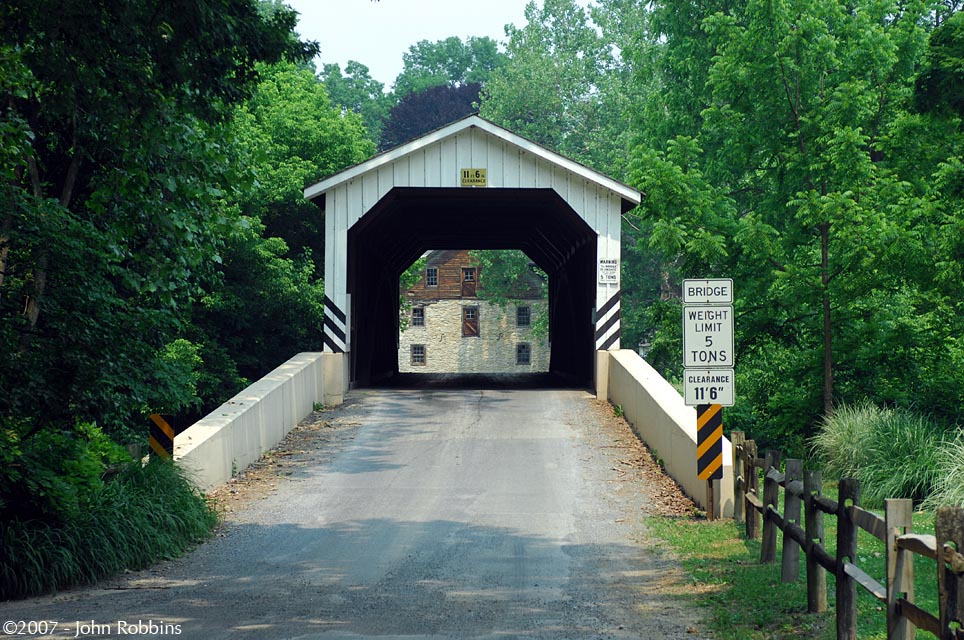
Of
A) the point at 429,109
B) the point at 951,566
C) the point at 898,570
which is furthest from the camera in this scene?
the point at 429,109


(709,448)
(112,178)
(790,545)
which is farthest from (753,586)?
(112,178)

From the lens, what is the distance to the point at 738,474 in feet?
35.3

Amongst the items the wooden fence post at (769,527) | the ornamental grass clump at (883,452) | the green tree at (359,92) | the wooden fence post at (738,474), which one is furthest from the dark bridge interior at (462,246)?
the green tree at (359,92)

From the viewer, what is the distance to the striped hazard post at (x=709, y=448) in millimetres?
10773

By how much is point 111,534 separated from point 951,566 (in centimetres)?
645

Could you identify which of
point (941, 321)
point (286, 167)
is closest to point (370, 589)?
point (941, 321)

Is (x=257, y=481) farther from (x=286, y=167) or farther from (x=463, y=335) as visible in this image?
(x=463, y=335)

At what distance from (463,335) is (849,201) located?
49241 mm

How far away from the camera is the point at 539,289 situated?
6391cm

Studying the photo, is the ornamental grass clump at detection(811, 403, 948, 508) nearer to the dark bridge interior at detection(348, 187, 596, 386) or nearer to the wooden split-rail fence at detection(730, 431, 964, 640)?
the wooden split-rail fence at detection(730, 431, 964, 640)

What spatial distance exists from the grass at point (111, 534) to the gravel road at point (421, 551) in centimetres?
18

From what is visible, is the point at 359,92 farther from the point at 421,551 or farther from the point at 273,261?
the point at 421,551

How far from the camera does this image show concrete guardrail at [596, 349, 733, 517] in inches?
440

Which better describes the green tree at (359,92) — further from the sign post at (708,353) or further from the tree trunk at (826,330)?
the sign post at (708,353)
